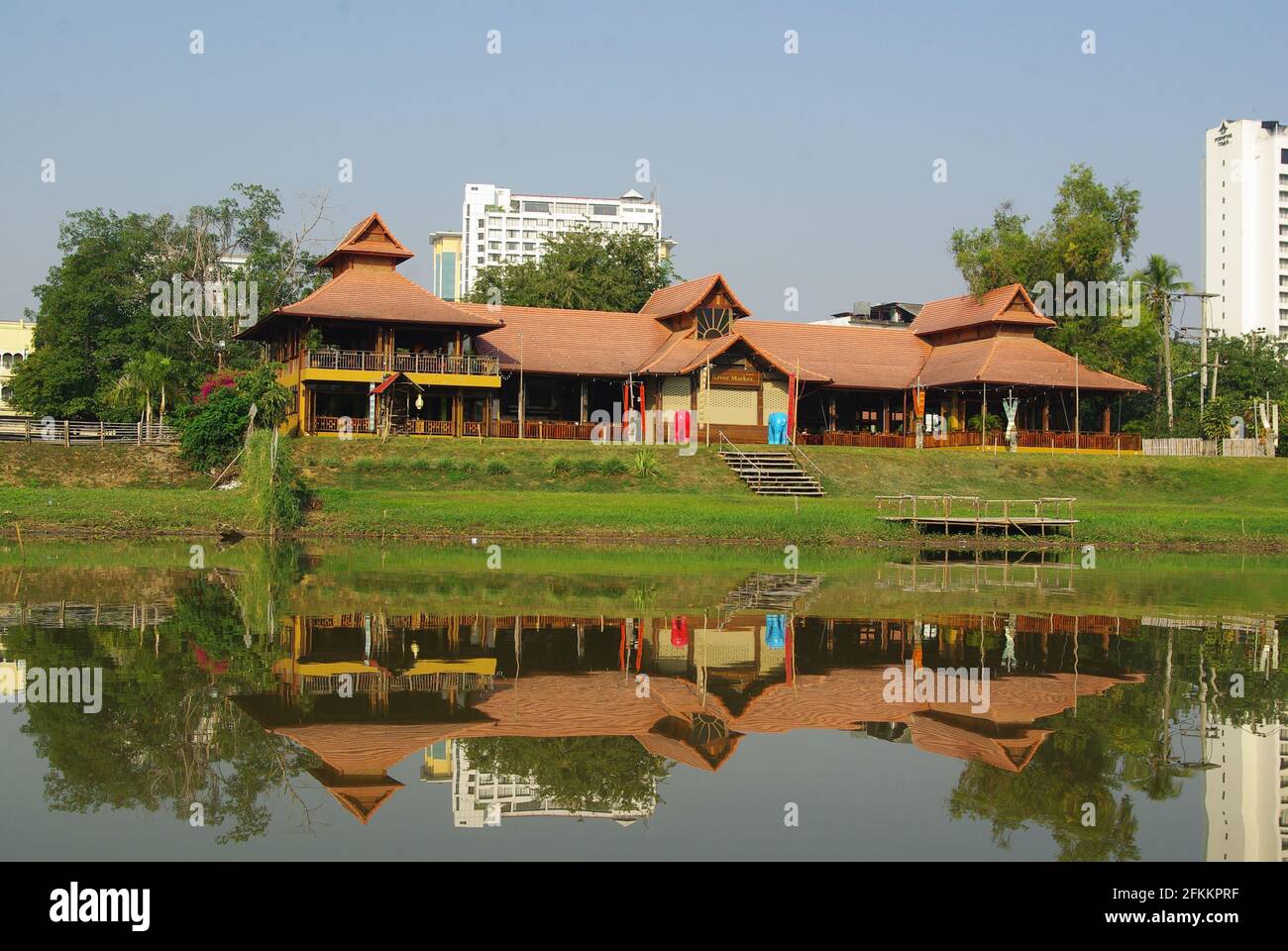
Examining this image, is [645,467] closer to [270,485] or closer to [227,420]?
[270,485]

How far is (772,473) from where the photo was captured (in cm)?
4241

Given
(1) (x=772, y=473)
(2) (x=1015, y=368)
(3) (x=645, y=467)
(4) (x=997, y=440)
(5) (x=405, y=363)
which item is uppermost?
(2) (x=1015, y=368)

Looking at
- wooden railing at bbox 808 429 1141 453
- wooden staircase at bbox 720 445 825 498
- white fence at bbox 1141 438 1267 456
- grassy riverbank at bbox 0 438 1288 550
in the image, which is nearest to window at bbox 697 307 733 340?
wooden railing at bbox 808 429 1141 453

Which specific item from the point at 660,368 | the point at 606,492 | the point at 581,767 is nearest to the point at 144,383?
the point at 660,368

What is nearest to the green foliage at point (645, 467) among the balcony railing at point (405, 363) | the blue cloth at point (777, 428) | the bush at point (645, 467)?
the bush at point (645, 467)

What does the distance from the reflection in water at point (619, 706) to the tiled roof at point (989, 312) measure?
36.1 m

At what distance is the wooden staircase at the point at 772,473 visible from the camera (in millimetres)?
41000

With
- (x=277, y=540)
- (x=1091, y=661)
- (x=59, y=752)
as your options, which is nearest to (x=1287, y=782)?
(x=1091, y=661)

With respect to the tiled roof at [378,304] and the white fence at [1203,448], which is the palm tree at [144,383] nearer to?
the tiled roof at [378,304]

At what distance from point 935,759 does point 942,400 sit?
45715mm

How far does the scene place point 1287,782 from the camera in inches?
383

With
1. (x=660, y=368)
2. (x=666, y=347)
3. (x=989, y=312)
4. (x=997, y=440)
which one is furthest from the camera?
(x=989, y=312)

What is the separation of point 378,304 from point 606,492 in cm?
1318
